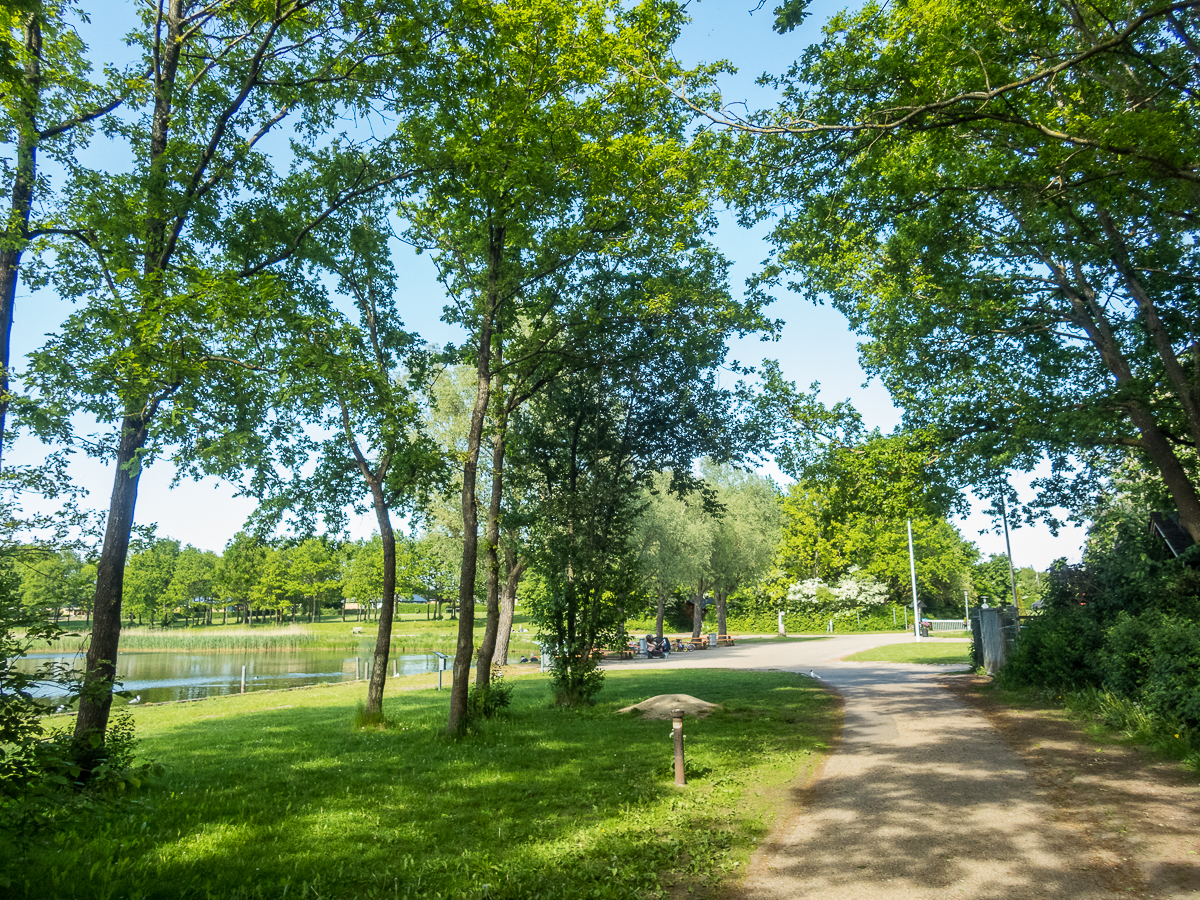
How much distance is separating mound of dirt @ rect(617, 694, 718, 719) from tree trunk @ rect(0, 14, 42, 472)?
11190mm

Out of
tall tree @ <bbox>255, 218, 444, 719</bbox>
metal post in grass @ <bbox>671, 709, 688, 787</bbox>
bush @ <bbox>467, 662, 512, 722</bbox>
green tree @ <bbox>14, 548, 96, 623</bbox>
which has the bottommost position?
bush @ <bbox>467, 662, 512, 722</bbox>

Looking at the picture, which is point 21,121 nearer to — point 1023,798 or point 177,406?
point 177,406

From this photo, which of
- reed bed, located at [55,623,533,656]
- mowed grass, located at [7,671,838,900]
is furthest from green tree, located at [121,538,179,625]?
mowed grass, located at [7,671,838,900]

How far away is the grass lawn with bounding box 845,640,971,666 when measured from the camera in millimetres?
27902

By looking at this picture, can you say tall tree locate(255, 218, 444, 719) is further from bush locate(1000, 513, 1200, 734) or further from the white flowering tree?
the white flowering tree

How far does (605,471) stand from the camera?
1647 centimetres

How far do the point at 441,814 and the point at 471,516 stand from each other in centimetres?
592

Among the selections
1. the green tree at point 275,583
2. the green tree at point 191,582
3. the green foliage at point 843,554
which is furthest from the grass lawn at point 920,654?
the green tree at point 191,582

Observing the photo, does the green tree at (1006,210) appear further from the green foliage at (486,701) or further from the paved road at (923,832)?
the green foliage at (486,701)

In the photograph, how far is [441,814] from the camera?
749 centimetres

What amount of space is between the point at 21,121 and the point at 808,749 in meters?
13.2

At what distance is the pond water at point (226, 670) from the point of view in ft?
85.4

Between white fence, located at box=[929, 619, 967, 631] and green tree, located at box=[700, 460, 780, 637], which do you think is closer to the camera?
green tree, located at box=[700, 460, 780, 637]

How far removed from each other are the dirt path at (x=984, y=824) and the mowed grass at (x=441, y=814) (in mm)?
574
